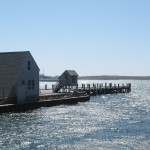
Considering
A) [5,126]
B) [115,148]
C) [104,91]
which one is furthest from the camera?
[104,91]

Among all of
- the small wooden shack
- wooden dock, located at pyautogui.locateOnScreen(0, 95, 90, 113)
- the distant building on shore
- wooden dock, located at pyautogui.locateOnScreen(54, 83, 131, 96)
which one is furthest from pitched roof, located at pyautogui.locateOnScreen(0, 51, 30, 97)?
the distant building on shore

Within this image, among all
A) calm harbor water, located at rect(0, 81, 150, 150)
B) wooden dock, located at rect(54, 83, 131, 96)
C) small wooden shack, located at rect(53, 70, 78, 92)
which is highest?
small wooden shack, located at rect(53, 70, 78, 92)

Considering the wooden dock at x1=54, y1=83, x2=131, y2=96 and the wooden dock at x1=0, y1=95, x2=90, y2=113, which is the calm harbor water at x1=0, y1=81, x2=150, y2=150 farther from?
the wooden dock at x1=54, y1=83, x2=131, y2=96

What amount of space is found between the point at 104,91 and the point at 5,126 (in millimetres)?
55801

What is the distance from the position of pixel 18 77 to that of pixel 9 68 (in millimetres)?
2333

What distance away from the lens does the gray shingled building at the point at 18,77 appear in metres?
50.8

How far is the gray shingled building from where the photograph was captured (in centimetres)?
5078

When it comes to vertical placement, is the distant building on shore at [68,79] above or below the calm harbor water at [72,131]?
above

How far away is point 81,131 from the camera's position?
112ft

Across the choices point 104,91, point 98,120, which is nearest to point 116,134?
point 98,120

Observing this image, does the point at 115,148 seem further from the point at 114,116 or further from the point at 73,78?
the point at 73,78

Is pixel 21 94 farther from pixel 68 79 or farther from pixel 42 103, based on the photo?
pixel 68 79

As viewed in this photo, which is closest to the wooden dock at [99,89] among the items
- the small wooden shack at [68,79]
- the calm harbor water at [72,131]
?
the small wooden shack at [68,79]

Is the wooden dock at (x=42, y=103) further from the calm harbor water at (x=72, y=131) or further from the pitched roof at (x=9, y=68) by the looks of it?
the pitched roof at (x=9, y=68)
